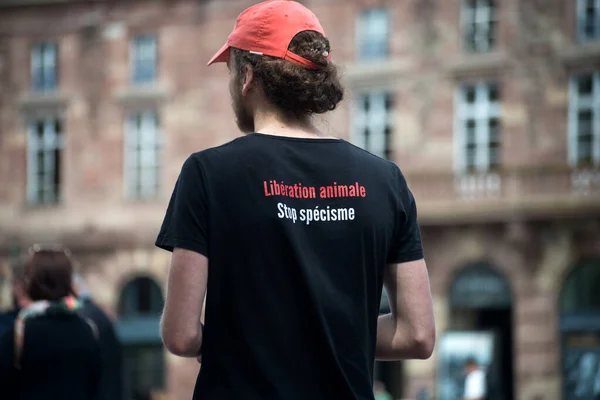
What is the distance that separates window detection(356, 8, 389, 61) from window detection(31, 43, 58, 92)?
8.72m

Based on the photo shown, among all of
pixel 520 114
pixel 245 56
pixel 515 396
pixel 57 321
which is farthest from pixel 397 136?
pixel 245 56

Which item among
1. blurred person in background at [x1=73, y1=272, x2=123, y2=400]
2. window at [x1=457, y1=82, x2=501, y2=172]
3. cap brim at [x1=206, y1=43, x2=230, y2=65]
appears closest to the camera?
cap brim at [x1=206, y1=43, x2=230, y2=65]

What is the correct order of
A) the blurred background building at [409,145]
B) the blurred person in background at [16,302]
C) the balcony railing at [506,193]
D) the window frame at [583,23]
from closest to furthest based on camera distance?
the blurred person in background at [16,302] < the balcony railing at [506,193] < the blurred background building at [409,145] < the window frame at [583,23]

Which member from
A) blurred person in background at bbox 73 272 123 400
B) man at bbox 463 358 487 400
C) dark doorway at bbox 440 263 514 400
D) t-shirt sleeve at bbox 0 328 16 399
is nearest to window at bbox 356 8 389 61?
dark doorway at bbox 440 263 514 400

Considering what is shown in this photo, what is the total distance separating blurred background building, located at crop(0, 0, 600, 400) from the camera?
26797 millimetres

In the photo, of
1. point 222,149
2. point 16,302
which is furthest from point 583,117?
point 222,149

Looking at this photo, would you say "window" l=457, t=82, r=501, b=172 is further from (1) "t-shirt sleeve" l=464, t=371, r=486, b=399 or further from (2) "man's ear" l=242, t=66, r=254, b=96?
(2) "man's ear" l=242, t=66, r=254, b=96

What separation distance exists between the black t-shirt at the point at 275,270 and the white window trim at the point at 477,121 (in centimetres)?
2495

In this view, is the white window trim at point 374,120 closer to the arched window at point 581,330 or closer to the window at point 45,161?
the arched window at point 581,330

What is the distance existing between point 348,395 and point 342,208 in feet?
1.47

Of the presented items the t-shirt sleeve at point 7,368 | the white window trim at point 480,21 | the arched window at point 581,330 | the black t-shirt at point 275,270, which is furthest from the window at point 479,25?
the black t-shirt at point 275,270

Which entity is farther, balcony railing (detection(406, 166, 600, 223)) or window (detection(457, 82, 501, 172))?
window (detection(457, 82, 501, 172))

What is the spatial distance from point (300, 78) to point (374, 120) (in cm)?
2598

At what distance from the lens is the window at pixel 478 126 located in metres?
27.7
